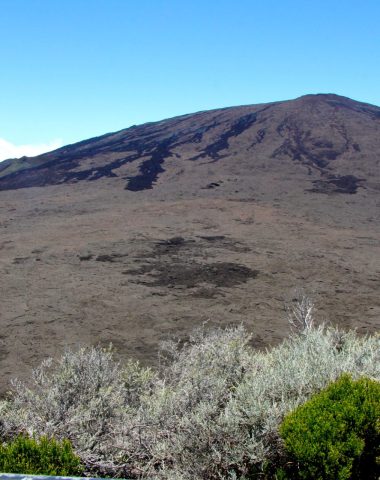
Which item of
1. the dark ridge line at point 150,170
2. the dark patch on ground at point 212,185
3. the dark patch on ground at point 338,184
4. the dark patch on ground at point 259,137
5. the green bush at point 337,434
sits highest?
the dark patch on ground at point 259,137

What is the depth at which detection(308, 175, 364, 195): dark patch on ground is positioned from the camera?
918 inches

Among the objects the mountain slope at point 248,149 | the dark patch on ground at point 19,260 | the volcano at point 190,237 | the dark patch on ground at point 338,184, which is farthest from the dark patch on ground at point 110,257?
the dark patch on ground at point 338,184

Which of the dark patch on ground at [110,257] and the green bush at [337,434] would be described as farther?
the dark patch on ground at [110,257]

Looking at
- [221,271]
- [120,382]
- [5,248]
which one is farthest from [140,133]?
[120,382]

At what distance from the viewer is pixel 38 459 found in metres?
2.74

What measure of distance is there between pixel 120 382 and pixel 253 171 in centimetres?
2291

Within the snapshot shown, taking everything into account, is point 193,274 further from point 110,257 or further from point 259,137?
point 259,137

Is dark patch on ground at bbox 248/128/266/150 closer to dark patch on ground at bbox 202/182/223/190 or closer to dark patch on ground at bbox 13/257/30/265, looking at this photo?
dark patch on ground at bbox 202/182/223/190

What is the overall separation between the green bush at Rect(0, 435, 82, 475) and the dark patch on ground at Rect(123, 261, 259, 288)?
8.10 metres

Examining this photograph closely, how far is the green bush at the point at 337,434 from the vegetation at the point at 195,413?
0.23 feet

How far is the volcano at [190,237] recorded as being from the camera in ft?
29.0

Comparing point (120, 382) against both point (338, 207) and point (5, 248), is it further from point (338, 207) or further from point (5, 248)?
point (338, 207)

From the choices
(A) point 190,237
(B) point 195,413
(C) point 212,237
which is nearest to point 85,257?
(A) point 190,237

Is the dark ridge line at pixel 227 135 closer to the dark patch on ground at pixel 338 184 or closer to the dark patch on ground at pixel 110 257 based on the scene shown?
the dark patch on ground at pixel 338 184
